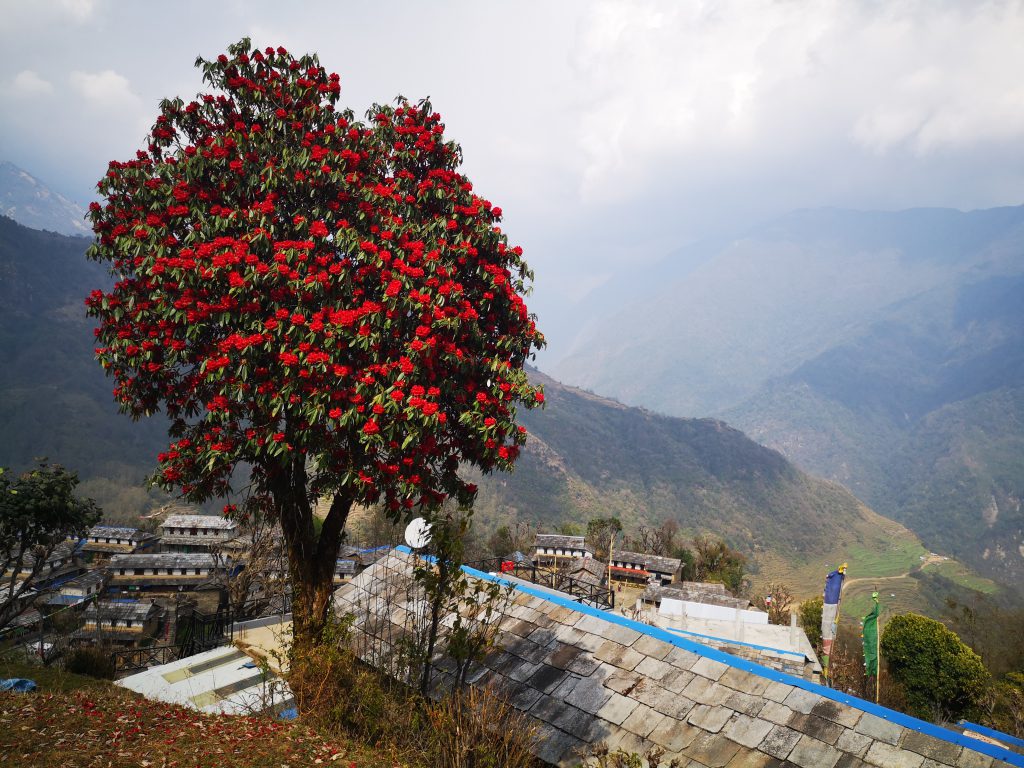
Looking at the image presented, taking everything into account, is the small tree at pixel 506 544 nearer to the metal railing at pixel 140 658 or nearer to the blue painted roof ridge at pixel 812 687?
the metal railing at pixel 140 658

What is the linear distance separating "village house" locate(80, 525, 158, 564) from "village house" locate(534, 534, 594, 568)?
43.0 m

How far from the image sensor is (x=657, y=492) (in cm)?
13938

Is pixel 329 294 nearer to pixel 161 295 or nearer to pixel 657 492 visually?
pixel 161 295

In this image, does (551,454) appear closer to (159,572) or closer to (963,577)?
(963,577)

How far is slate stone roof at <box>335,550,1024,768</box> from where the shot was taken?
655 cm

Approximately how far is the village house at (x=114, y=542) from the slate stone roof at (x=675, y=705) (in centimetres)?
6424

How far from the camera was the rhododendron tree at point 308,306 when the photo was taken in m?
6.43

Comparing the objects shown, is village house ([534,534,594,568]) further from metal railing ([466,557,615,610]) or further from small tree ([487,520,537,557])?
metal railing ([466,557,615,610])

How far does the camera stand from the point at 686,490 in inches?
5620

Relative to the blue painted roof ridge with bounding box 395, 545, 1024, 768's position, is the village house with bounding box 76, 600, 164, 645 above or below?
below

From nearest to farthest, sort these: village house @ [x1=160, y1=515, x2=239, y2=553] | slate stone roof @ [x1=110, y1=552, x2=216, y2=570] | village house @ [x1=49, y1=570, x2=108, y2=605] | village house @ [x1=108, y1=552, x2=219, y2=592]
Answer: village house @ [x1=49, y1=570, x2=108, y2=605]
village house @ [x1=108, y1=552, x2=219, y2=592]
slate stone roof @ [x1=110, y1=552, x2=216, y2=570]
village house @ [x1=160, y1=515, x2=239, y2=553]

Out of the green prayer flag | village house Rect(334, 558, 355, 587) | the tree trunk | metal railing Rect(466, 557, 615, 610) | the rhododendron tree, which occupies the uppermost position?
the rhododendron tree

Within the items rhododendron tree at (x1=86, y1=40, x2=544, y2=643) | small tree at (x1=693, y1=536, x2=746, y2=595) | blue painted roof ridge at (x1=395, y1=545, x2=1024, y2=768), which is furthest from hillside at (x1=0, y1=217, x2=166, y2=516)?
blue painted roof ridge at (x1=395, y1=545, x2=1024, y2=768)

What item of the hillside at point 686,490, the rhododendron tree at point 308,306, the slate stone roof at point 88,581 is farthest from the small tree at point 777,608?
the hillside at point 686,490
